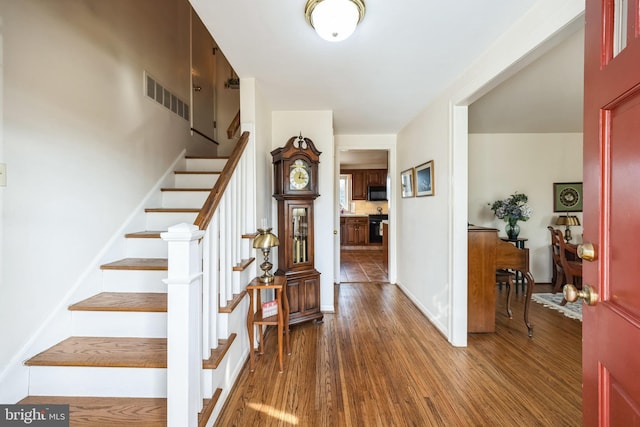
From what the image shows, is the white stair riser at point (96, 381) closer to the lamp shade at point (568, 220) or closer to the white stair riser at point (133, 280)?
the white stair riser at point (133, 280)

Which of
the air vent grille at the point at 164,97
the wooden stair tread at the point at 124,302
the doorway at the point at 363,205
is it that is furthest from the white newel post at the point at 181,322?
the doorway at the point at 363,205

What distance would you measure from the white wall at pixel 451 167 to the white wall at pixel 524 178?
1.53m

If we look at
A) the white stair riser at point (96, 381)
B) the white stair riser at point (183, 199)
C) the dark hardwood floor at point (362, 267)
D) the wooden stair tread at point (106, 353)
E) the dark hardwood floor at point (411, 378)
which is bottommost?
the dark hardwood floor at point (411, 378)

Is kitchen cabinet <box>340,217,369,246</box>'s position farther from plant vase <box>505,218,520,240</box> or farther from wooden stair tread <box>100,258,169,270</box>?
wooden stair tread <box>100,258,169,270</box>

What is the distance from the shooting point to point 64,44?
5.26 feet

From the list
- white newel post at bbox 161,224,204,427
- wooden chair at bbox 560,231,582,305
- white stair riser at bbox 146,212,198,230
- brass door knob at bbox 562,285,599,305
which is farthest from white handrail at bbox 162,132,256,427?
wooden chair at bbox 560,231,582,305

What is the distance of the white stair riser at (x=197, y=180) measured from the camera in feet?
9.08

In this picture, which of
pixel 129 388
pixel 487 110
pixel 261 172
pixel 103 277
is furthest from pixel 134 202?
pixel 487 110

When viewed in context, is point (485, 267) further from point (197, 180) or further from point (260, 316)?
point (197, 180)

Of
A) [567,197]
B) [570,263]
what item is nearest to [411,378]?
[570,263]

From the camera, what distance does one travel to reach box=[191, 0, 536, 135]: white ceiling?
151cm

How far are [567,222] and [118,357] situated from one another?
5410 millimetres

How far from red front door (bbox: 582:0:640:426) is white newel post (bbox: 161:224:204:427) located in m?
1.42

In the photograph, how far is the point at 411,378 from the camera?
6.32 ft
